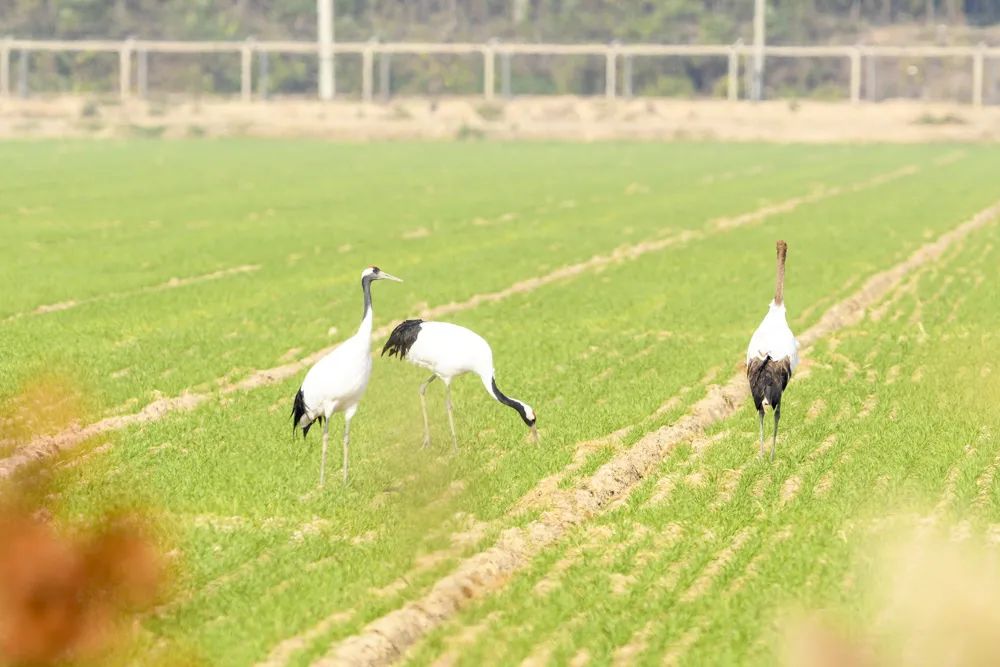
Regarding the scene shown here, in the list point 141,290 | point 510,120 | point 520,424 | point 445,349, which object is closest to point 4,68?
point 510,120

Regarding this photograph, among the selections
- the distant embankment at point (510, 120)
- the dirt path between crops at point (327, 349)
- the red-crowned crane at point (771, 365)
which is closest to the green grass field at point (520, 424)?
the dirt path between crops at point (327, 349)

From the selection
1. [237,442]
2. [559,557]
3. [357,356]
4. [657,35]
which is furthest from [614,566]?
[657,35]

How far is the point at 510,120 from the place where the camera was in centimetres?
10362

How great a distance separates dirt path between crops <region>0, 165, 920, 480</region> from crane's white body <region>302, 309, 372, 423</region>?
9.79 feet

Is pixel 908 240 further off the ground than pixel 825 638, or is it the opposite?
pixel 825 638

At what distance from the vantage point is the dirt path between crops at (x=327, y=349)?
17.0 meters

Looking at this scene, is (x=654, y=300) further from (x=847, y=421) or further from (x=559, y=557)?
(x=559, y=557)

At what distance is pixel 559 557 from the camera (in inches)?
530

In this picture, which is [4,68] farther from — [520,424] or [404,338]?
[404,338]

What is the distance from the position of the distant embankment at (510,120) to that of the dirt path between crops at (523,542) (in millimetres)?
80349

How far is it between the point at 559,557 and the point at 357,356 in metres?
2.49

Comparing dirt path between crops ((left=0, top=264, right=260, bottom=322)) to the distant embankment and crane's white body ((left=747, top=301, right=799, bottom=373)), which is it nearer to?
crane's white body ((left=747, top=301, right=799, bottom=373))

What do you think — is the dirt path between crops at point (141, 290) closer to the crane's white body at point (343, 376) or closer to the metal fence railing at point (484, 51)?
the crane's white body at point (343, 376)

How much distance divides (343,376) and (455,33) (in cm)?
12839
